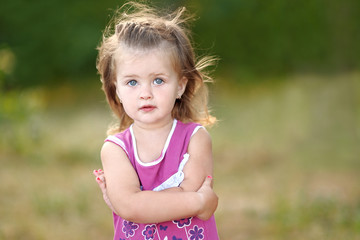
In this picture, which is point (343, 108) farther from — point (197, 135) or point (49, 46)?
point (49, 46)

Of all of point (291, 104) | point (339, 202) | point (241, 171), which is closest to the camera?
point (339, 202)

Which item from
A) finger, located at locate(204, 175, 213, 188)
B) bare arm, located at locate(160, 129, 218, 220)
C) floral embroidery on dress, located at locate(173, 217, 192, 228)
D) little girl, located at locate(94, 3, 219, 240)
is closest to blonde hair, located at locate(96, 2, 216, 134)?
little girl, located at locate(94, 3, 219, 240)

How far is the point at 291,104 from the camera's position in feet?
26.9

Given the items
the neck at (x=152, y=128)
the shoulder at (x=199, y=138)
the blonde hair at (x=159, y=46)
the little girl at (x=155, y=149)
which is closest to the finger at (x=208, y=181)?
the little girl at (x=155, y=149)

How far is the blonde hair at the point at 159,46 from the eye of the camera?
2016 millimetres

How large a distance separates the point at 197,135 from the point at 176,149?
0.10 metres

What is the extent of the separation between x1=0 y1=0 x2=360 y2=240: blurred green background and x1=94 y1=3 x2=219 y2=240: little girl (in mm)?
587

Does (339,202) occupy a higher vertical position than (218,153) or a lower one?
lower

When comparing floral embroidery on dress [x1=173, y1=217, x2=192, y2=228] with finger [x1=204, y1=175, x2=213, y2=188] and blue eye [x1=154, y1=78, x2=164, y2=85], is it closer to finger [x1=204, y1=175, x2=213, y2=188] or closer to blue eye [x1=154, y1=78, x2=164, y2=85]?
finger [x1=204, y1=175, x2=213, y2=188]

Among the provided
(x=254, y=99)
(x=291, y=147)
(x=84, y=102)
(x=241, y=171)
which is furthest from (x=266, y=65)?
(x=84, y=102)

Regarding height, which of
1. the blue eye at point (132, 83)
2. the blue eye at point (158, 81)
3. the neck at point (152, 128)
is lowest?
the neck at point (152, 128)

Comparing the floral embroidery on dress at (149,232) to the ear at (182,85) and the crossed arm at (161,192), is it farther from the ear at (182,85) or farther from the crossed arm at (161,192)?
the ear at (182,85)

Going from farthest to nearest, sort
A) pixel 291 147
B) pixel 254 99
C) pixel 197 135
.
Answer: pixel 254 99 → pixel 291 147 → pixel 197 135

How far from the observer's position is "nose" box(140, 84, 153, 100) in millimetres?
1945
